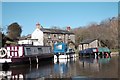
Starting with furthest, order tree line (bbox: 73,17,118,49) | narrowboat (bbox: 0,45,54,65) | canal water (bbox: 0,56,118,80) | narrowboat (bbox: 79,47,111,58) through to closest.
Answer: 1. tree line (bbox: 73,17,118,49)
2. narrowboat (bbox: 79,47,111,58)
3. narrowboat (bbox: 0,45,54,65)
4. canal water (bbox: 0,56,118,80)

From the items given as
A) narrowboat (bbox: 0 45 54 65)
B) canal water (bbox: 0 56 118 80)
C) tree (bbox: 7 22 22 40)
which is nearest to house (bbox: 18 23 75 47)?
tree (bbox: 7 22 22 40)

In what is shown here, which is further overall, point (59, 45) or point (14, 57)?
point (59, 45)

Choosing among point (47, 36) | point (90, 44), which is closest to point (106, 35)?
point (90, 44)

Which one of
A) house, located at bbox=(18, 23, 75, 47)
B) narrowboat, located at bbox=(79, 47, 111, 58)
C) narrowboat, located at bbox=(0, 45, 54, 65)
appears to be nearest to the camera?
narrowboat, located at bbox=(0, 45, 54, 65)

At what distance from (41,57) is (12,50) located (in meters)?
8.46

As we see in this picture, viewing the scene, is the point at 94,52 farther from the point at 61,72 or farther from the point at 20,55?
the point at 61,72

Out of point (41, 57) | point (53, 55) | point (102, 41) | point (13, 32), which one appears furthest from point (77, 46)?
point (41, 57)

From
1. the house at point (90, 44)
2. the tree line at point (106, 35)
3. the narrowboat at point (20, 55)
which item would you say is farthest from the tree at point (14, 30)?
the narrowboat at point (20, 55)

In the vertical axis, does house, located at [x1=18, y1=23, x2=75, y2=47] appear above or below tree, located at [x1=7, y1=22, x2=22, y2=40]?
below

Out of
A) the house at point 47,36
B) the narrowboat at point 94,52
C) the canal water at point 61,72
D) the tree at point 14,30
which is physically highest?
the tree at point 14,30

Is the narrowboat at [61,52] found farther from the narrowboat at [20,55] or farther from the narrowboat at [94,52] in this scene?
the narrowboat at [20,55]

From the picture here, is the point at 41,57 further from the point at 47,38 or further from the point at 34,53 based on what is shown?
the point at 47,38

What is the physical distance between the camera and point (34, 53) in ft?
127

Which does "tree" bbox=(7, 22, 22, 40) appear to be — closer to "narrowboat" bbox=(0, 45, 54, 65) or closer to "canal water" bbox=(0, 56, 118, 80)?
"narrowboat" bbox=(0, 45, 54, 65)
